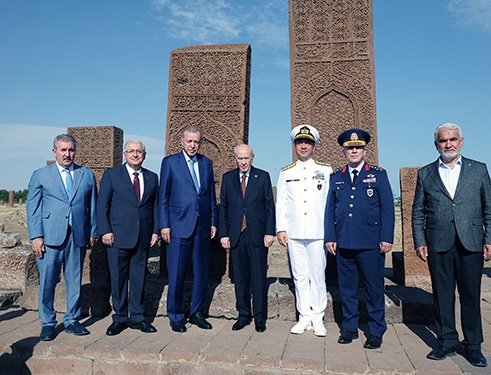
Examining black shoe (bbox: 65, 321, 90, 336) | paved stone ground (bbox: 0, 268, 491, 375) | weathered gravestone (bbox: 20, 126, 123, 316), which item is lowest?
paved stone ground (bbox: 0, 268, 491, 375)

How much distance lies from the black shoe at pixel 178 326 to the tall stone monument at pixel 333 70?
245 cm

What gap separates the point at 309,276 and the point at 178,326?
130 centimetres

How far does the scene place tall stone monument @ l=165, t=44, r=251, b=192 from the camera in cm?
494

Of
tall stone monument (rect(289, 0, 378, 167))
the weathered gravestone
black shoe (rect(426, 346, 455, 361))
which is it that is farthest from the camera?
tall stone monument (rect(289, 0, 378, 167))

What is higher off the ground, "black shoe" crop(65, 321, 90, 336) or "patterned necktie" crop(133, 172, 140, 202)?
"patterned necktie" crop(133, 172, 140, 202)

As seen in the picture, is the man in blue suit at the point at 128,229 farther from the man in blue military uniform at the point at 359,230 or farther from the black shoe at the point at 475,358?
the black shoe at the point at 475,358

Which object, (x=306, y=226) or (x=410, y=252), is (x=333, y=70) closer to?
(x=306, y=226)

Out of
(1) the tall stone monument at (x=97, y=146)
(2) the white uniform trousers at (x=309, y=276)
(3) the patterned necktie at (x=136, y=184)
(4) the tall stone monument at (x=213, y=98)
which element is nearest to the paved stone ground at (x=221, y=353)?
(2) the white uniform trousers at (x=309, y=276)

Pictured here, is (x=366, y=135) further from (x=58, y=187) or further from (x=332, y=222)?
(x=58, y=187)

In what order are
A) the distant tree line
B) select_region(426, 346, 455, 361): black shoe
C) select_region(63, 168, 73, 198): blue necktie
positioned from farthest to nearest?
the distant tree line, select_region(63, 168, 73, 198): blue necktie, select_region(426, 346, 455, 361): black shoe

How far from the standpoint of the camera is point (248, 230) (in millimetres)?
3814

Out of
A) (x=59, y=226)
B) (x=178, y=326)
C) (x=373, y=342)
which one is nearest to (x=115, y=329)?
(x=178, y=326)

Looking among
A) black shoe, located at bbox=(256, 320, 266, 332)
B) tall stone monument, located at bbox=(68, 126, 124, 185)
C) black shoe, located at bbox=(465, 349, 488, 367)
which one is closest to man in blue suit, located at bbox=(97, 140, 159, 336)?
black shoe, located at bbox=(256, 320, 266, 332)

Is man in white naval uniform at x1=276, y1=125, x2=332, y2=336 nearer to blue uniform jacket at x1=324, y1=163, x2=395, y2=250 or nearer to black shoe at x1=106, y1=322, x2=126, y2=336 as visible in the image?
blue uniform jacket at x1=324, y1=163, x2=395, y2=250
